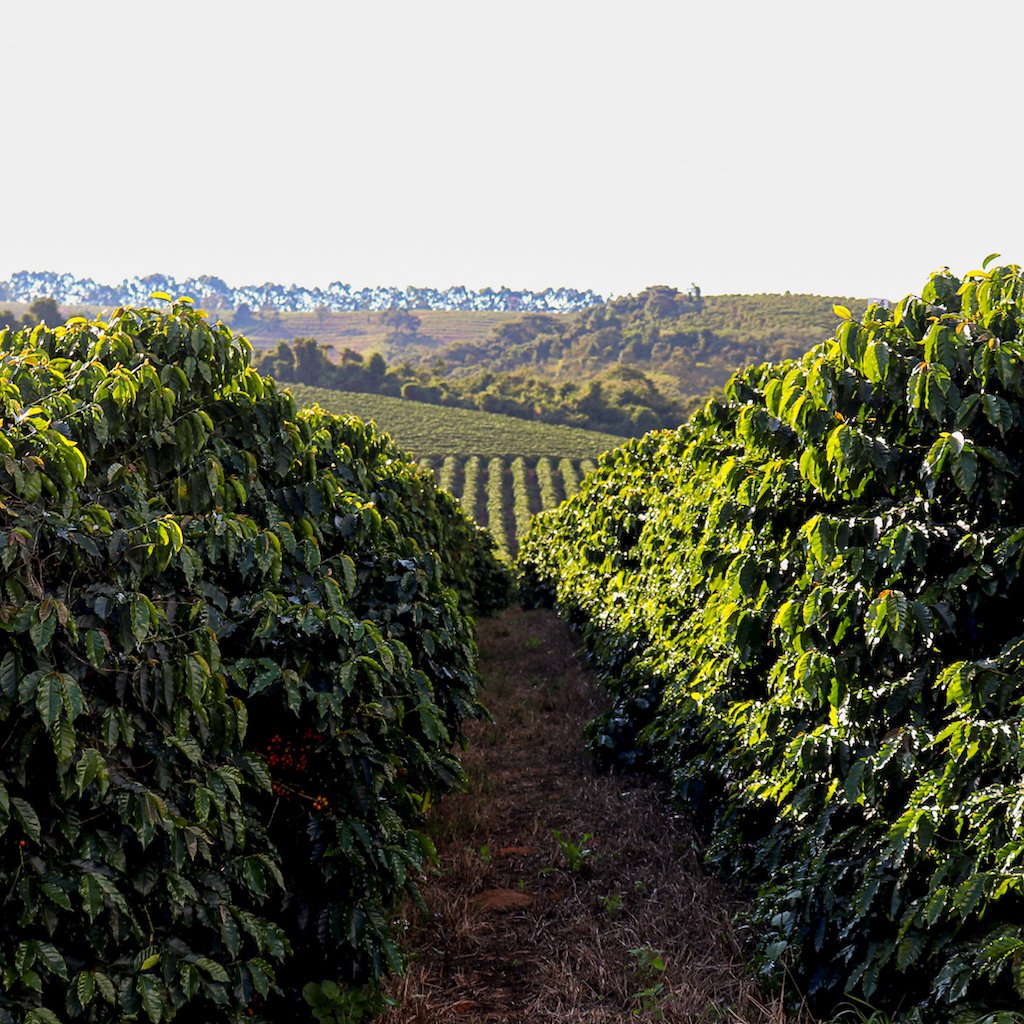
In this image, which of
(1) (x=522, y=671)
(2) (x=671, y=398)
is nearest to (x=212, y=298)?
(2) (x=671, y=398)

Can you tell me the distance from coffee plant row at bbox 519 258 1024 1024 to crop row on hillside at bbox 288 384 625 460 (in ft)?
182

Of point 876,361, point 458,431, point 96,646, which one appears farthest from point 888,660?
point 458,431

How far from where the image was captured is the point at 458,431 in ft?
220

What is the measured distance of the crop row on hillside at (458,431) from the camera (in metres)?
62.3

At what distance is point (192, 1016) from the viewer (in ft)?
10.3

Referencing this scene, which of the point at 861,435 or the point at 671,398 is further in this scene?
the point at 671,398

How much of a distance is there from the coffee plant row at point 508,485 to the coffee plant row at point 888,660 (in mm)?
40063

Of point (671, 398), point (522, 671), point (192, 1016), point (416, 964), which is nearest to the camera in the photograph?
point (192, 1016)

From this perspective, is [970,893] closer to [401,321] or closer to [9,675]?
[9,675]

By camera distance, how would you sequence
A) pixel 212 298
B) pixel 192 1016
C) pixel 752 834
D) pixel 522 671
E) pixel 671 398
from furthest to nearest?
pixel 212 298 < pixel 671 398 < pixel 522 671 < pixel 752 834 < pixel 192 1016

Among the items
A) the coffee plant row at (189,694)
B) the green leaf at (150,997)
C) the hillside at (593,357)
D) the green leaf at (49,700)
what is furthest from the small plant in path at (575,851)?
the hillside at (593,357)

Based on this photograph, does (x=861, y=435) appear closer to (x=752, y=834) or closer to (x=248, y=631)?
(x=752, y=834)

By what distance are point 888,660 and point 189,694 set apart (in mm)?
2624

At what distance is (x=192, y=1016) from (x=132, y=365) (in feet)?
9.03
